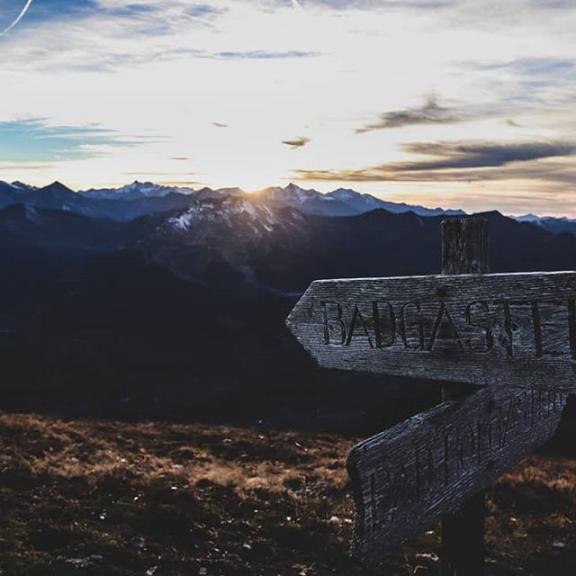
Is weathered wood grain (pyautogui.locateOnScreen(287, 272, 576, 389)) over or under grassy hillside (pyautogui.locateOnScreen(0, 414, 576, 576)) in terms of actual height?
over

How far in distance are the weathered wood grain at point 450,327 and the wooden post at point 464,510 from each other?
33cm

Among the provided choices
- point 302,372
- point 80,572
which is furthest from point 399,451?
point 302,372

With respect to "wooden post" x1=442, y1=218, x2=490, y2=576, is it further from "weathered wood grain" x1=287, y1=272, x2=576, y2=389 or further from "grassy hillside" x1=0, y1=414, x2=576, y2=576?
"grassy hillside" x1=0, y1=414, x2=576, y2=576

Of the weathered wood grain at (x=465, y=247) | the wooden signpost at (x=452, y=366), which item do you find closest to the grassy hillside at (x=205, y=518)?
the wooden signpost at (x=452, y=366)

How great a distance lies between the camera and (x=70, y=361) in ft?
373

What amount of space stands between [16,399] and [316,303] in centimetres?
8687

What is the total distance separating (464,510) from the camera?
11.4 ft

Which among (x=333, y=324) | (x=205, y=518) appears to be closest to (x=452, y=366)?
(x=333, y=324)

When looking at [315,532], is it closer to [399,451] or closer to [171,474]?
[171,474]

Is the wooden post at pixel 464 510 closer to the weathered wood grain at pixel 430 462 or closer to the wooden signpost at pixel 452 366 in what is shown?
the wooden signpost at pixel 452 366

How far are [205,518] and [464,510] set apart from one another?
8148mm

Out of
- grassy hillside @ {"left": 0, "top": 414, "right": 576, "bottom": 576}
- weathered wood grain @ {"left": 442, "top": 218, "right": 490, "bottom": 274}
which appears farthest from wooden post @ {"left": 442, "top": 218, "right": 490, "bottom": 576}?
grassy hillside @ {"left": 0, "top": 414, "right": 576, "bottom": 576}

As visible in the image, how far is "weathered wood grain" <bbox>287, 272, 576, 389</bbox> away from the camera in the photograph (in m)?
2.70

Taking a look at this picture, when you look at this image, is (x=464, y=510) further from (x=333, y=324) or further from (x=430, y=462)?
(x=333, y=324)
